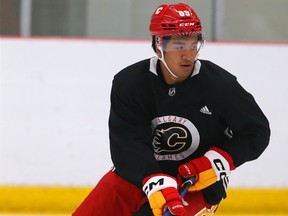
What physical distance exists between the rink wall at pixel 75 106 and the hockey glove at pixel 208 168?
181cm

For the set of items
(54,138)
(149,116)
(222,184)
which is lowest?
(54,138)

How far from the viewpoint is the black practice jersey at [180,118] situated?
2666 mm

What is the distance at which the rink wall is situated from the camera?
446 cm

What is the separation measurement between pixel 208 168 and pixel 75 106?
1.96 metres

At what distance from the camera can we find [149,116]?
9.03 feet

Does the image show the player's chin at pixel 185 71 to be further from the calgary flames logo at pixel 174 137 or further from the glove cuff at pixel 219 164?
the glove cuff at pixel 219 164

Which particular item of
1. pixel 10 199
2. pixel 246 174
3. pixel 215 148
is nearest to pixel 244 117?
pixel 215 148

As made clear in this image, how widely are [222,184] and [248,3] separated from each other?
2.22 m

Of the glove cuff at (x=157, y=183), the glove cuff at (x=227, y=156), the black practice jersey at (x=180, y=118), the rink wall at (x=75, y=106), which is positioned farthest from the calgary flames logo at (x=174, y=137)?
the rink wall at (x=75, y=106)

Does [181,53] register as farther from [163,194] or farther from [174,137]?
[163,194]

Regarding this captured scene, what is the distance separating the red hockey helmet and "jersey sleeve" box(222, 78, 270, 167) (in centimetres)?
23

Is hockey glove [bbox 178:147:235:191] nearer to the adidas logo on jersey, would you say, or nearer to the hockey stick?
the hockey stick

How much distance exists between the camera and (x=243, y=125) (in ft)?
8.70

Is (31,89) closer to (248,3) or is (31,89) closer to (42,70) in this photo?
(42,70)
